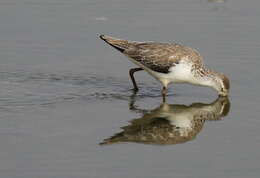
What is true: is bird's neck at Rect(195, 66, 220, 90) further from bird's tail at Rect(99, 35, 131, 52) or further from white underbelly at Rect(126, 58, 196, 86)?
bird's tail at Rect(99, 35, 131, 52)

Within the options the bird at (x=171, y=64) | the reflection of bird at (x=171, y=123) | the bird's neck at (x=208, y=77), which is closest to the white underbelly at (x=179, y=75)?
the bird at (x=171, y=64)

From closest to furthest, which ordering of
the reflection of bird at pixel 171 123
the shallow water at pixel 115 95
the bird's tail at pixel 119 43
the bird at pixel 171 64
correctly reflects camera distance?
the shallow water at pixel 115 95 → the reflection of bird at pixel 171 123 → the bird at pixel 171 64 → the bird's tail at pixel 119 43

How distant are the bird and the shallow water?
10.2 inches

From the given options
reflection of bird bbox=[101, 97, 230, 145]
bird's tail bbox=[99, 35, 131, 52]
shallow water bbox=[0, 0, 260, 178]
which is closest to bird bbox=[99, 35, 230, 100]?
bird's tail bbox=[99, 35, 131, 52]

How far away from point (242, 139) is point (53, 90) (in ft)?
11.7

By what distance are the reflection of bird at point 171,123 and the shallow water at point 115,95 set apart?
0.05ft

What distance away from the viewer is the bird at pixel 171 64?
44.2ft

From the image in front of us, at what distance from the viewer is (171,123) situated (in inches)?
465

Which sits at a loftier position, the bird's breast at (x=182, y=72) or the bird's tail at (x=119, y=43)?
the bird's tail at (x=119, y=43)

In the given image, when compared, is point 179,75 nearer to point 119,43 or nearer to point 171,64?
point 171,64

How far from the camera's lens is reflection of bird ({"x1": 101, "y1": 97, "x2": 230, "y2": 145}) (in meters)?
11.0

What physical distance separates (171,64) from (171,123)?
1924mm

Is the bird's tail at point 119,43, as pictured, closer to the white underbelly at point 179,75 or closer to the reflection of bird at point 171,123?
the white underbelly at point 179,75

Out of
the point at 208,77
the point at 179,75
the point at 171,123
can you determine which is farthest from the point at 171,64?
the point at 171,123
